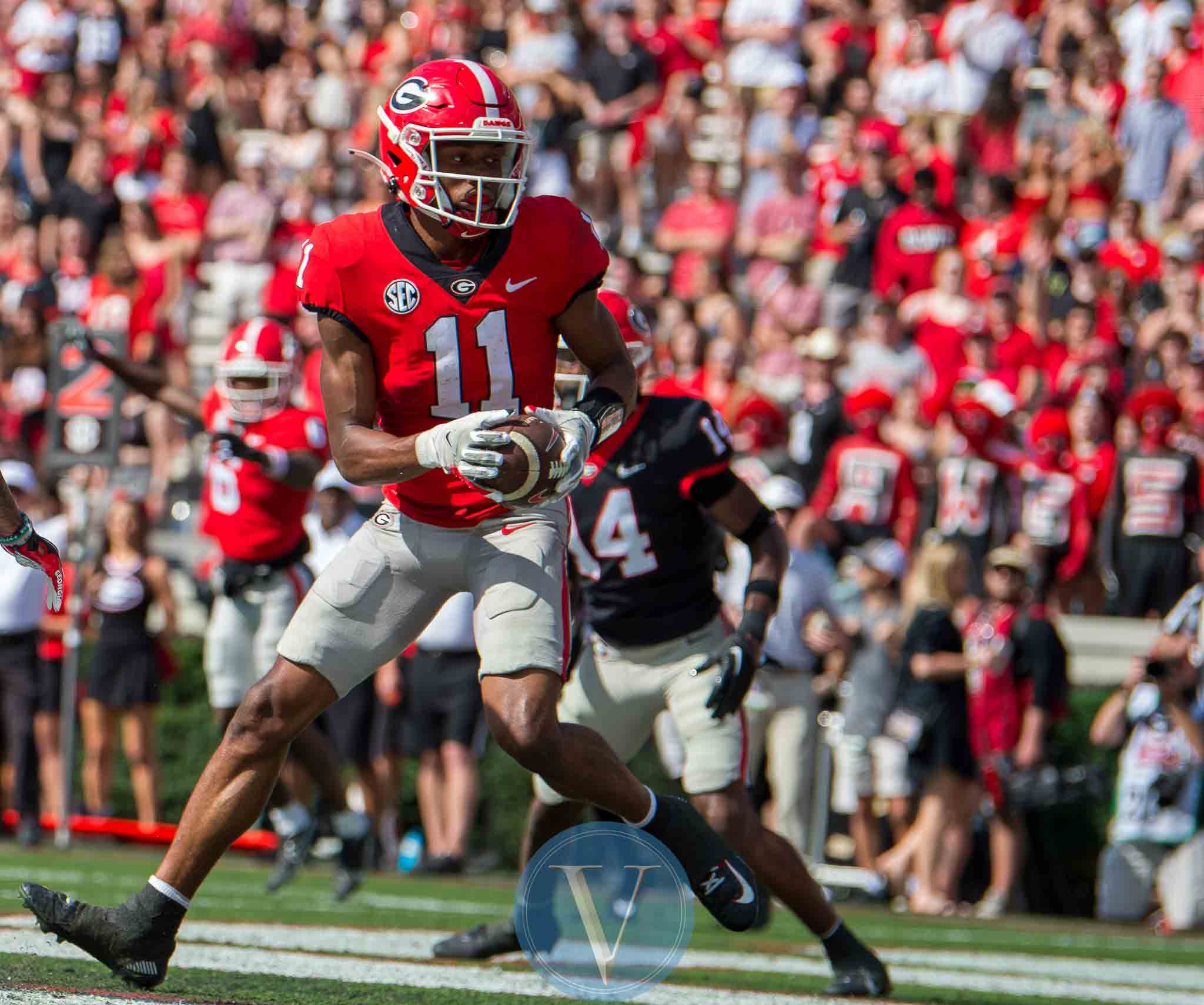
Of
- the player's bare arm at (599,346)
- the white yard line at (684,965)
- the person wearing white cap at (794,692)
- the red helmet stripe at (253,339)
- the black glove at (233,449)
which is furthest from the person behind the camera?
the person wearing white cap at (794,692)

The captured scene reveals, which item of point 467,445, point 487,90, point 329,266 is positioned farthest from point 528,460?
point 487,90

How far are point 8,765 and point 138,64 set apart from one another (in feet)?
23.5

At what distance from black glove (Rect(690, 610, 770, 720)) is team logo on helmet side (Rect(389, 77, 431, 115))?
165 cm

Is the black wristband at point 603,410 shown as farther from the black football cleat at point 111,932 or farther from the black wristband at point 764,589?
the black football cleat at point 111,932

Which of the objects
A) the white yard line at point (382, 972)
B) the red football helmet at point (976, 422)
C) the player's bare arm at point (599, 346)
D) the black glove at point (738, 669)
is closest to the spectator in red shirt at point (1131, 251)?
the red football helmet at point (976, 422)

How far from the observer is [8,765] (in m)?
11.3

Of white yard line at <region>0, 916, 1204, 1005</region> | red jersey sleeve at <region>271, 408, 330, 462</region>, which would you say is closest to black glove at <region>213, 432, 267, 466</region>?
red jersey sleeve at <region>271, 408, 330, 462</region>

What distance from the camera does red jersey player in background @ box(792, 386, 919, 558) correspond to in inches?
428

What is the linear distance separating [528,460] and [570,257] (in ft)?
1.89

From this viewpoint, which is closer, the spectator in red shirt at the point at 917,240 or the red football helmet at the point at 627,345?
the red football helmet at the point at 627,345

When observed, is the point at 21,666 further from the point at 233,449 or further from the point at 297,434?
the point at 233,449

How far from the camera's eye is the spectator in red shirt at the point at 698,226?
13.5 metres

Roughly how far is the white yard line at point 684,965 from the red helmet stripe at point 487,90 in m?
2.01

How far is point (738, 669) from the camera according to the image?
5250 millimetres
